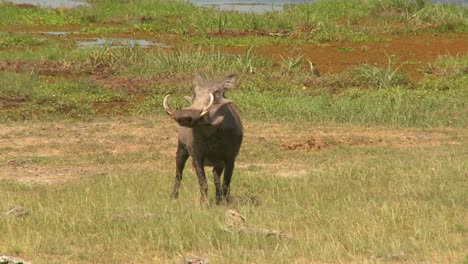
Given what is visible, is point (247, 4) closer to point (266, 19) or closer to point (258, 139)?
point (266, 19)

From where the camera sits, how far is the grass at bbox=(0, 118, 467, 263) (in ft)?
23.0

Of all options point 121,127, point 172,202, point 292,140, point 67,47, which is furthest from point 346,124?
point 67,47

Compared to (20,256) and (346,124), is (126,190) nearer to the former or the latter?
(20,256)

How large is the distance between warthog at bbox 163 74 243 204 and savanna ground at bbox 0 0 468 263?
1.03ft

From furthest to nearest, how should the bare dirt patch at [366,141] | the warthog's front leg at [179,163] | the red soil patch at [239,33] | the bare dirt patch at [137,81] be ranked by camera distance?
1. the red soil patch at [239,33]
2. the bare dirt patch at [137,81]
3. the bare dirt patch at [366,141]
4. the warthog's front leg at [179,163]

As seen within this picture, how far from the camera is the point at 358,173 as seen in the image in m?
9.93

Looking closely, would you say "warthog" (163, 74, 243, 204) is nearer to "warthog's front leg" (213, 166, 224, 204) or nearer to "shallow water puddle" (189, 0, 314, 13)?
"warthog's front leg" (213, 166, 224, 204)

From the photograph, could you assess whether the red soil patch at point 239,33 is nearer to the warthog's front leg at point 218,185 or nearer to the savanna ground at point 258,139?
the savanna ground at point 258,139

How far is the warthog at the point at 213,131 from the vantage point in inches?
324

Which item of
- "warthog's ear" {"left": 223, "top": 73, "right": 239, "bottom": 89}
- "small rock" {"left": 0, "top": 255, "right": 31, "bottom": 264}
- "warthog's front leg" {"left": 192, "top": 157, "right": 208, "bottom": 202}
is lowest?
"warthog's front leg" {"left": 192, "top": 157, "right": 208, "bottom": 202}

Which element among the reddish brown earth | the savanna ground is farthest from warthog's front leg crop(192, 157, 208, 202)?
the reddish brown earth

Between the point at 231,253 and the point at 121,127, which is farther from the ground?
the point at 231,253

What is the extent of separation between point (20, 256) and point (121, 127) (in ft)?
21.9

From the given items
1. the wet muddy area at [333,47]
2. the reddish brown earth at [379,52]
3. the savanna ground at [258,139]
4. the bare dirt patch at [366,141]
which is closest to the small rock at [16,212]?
the savanna ground at [258,139]
